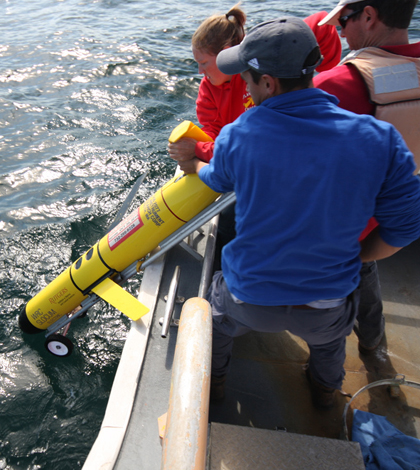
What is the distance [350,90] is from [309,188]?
0.65 metres

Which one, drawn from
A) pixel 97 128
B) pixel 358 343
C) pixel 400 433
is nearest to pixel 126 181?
pixel 97 128

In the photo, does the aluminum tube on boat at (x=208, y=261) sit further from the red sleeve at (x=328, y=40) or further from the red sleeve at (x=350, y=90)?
the red sleeve at (x=328, y=40)

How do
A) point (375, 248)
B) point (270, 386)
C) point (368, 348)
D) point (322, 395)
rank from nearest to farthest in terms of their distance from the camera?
1. point (375, 248)
2. point (322, 395)
3. point (270, 386)
4. point (368, 348)

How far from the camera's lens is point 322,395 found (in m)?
2.13

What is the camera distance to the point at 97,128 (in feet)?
21.2

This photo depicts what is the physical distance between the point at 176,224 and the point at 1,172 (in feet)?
14.3

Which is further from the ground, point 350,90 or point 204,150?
point 350,90

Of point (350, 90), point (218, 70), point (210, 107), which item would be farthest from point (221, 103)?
point (350, 90)

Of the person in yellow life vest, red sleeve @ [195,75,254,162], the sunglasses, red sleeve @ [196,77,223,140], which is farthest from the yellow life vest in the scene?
red sleeve @ [196,77,223,140]

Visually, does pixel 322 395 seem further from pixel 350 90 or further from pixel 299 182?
pixel 350 90

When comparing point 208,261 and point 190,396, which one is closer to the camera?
point 190,396

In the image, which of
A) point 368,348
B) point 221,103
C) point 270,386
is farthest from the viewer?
point 221,103

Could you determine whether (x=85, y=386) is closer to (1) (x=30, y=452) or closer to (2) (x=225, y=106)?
(1) (x=30, y=452)

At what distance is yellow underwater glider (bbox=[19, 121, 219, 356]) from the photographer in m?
2.42
